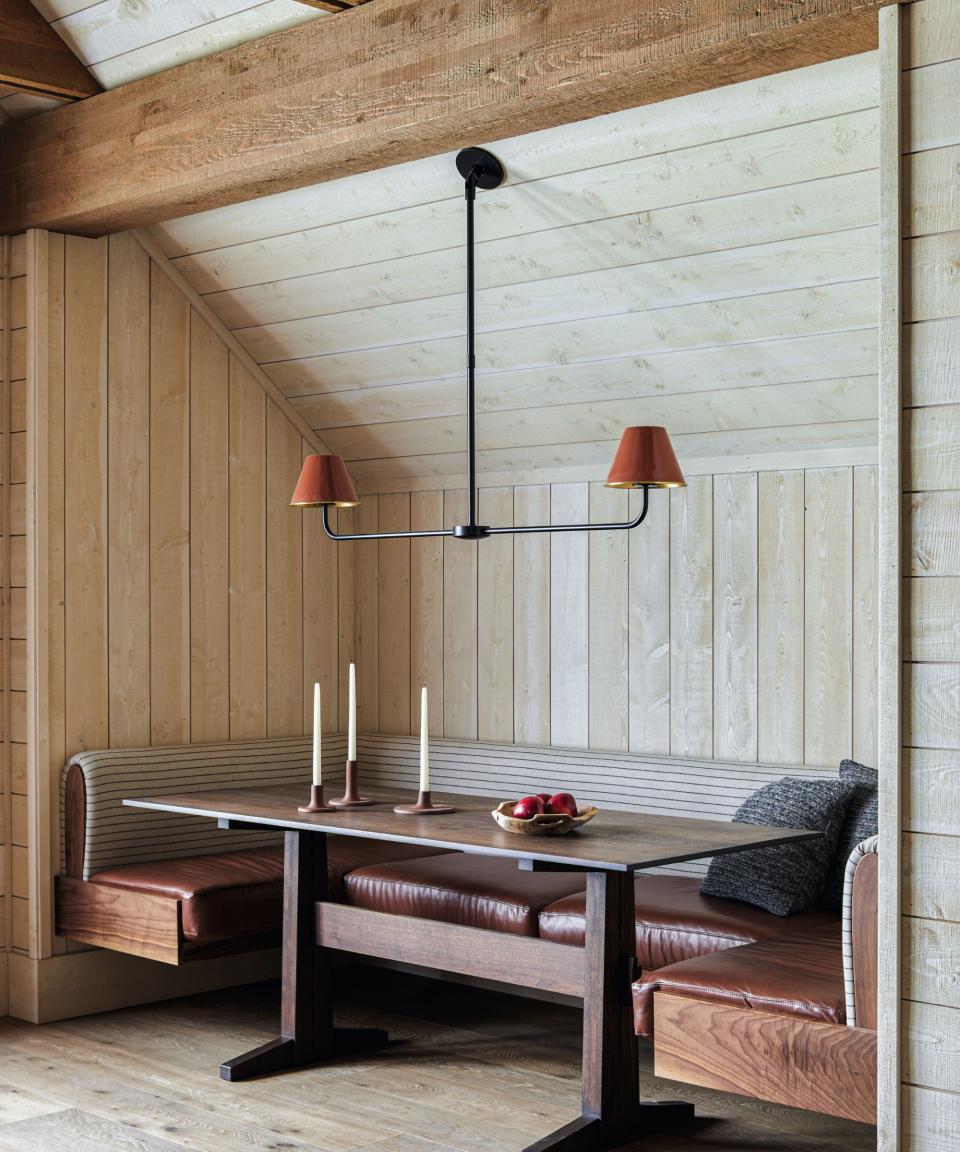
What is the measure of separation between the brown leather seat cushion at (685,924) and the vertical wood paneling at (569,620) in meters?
1.01

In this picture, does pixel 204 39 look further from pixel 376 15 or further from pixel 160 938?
pixel 160 938

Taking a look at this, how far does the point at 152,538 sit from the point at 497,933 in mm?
1911

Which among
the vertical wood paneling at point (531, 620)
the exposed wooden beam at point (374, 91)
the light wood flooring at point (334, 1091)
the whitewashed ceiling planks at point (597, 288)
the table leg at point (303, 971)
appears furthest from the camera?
the vertical wood paneling at point (531, 620)

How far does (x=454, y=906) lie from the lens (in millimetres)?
4008

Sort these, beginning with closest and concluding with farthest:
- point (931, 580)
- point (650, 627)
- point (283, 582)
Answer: point (931, 580) < point (650, 627) < point (283, 582)

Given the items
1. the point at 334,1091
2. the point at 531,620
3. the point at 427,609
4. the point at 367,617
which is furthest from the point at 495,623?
the point at 334,1091


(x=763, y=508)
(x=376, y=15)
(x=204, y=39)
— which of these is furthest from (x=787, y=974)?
(x=204, y=39)

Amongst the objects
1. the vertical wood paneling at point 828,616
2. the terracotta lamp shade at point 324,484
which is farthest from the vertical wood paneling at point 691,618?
the terracotta lamp shade at point 324,484

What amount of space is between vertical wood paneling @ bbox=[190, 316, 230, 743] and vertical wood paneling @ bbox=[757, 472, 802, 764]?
180cm

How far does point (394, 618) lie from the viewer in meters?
5.33

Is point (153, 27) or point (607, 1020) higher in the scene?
point (153, 27)

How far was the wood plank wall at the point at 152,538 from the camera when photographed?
4.36 m

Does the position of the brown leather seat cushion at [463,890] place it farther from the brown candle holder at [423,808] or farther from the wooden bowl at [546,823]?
the wooden bowl at [546,823]

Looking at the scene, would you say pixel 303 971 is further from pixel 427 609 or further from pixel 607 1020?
pixel 427 609
